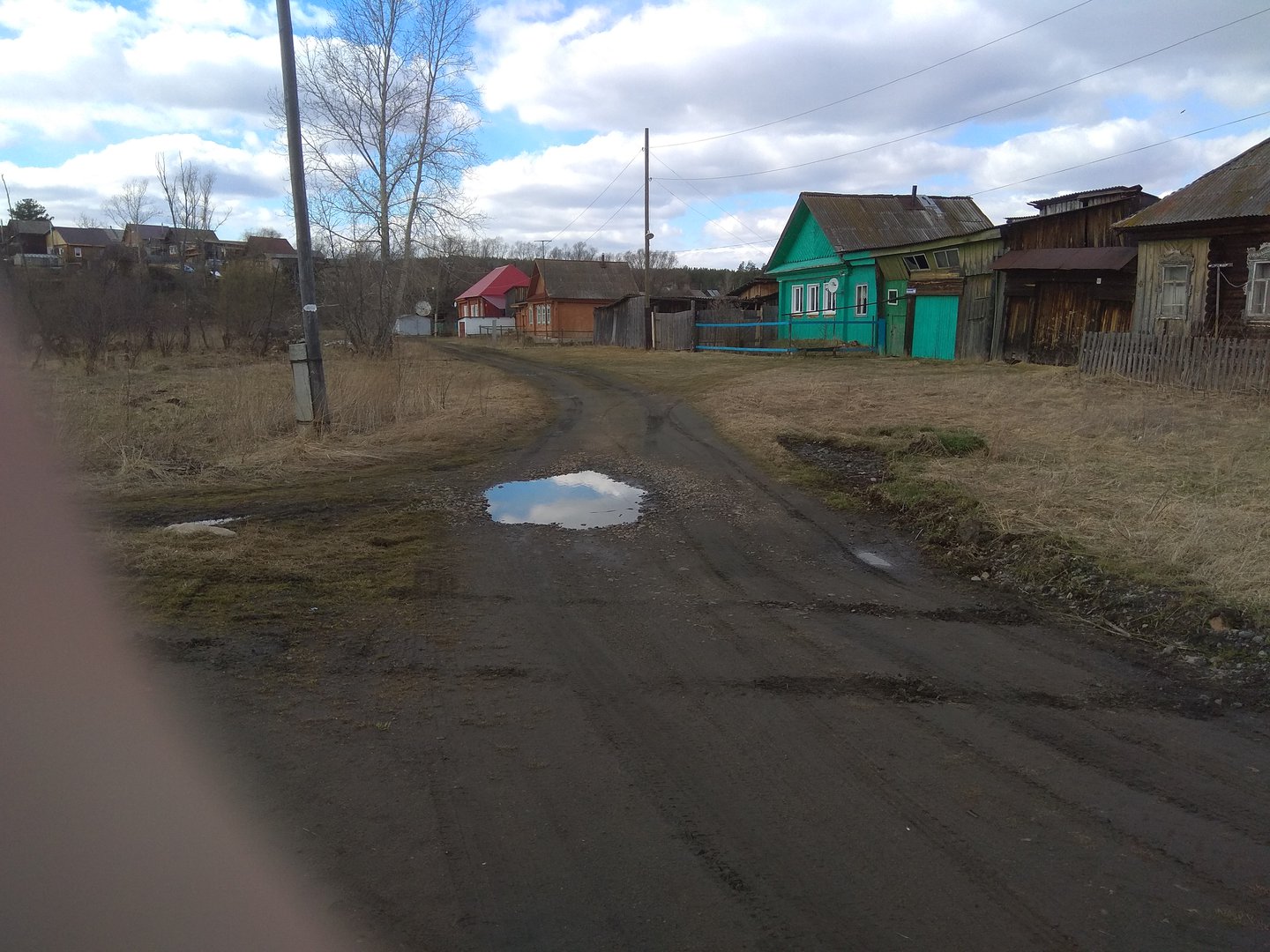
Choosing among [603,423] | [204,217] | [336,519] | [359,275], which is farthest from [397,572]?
[204,217]

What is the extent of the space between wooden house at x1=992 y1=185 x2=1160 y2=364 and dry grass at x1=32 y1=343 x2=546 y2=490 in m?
13.7

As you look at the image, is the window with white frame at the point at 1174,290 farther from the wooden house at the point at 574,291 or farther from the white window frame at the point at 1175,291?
the wooden house at the point at 574,291

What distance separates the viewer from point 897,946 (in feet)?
8.59

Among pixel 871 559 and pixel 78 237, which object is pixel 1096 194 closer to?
pixel 871 559

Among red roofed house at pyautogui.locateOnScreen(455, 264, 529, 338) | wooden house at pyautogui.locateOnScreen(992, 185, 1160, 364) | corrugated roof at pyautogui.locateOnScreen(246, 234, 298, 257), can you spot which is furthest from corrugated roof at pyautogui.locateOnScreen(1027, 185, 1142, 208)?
corrugated roof at pyautogui.locateOnScreen(246, 234, 298, 257)

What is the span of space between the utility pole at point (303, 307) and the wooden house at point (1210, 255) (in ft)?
59.1

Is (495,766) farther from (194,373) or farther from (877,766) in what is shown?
(194,373)

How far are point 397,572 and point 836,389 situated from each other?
13.9 m

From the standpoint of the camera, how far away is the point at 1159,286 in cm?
2014

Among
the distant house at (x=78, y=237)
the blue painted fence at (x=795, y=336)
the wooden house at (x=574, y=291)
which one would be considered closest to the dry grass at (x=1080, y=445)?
the blue painted fence at (x=795, y=336)

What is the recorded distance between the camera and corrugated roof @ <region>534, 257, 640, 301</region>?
60125 millimetres

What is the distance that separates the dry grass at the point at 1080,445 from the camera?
6629 millimetres

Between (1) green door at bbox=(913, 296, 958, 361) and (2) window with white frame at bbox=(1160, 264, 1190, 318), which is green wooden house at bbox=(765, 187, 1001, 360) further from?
(2) window with white frame at bbox=(1160, 264, 1190, 318)

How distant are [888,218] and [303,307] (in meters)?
29.6
